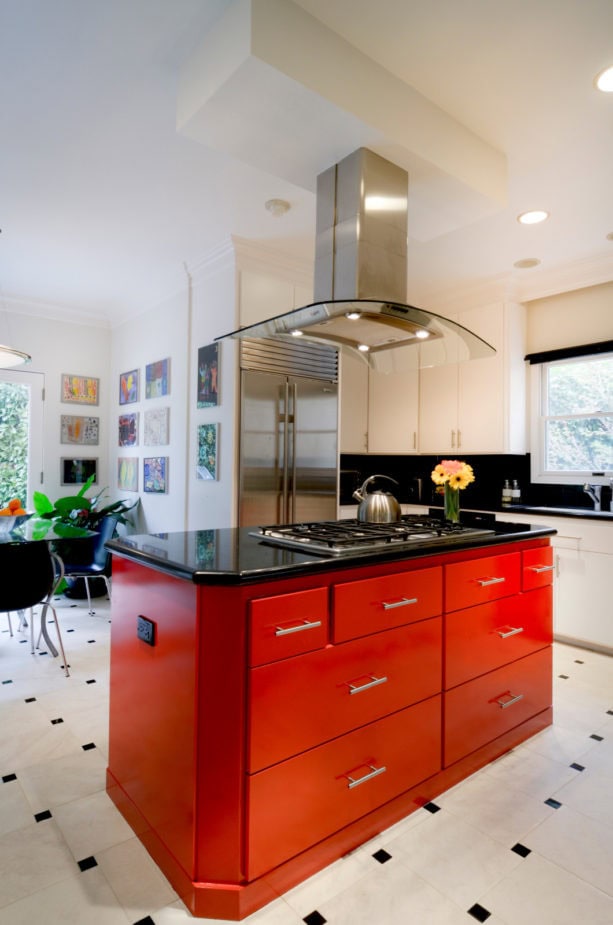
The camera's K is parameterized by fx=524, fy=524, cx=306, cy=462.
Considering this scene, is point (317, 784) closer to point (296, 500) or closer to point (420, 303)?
point (296, 500)

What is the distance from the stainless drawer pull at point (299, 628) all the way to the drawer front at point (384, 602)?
86 mm

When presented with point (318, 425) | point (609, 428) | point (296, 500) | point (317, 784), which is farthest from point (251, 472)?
point (609, 428)

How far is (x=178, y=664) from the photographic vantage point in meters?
1.54

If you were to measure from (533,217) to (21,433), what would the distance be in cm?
472

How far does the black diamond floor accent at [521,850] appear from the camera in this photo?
1.70 meters

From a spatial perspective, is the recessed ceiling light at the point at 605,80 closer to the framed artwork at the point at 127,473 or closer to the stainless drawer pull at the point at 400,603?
the stainless drawer pull at the point at 400,603

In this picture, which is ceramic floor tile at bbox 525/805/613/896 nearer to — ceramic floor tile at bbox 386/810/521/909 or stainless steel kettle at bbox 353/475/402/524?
ceramic floor tile at bbox 386/810/521/909

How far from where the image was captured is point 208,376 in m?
3.98

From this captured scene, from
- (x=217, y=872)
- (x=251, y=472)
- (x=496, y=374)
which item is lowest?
(x=217, y=872)

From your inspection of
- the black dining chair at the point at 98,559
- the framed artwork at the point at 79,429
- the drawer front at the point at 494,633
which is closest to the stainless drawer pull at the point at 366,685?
the drawer front at the point at 494,633

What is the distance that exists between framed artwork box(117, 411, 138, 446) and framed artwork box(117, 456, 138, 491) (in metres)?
0.16

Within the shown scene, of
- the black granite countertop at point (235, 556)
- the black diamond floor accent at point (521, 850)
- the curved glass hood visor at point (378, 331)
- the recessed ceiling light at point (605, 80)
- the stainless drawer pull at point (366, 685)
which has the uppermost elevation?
the recessed ceiling light at point (605, 80)

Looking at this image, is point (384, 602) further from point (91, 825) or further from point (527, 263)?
point (527, 263)

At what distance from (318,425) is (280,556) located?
2.56m
